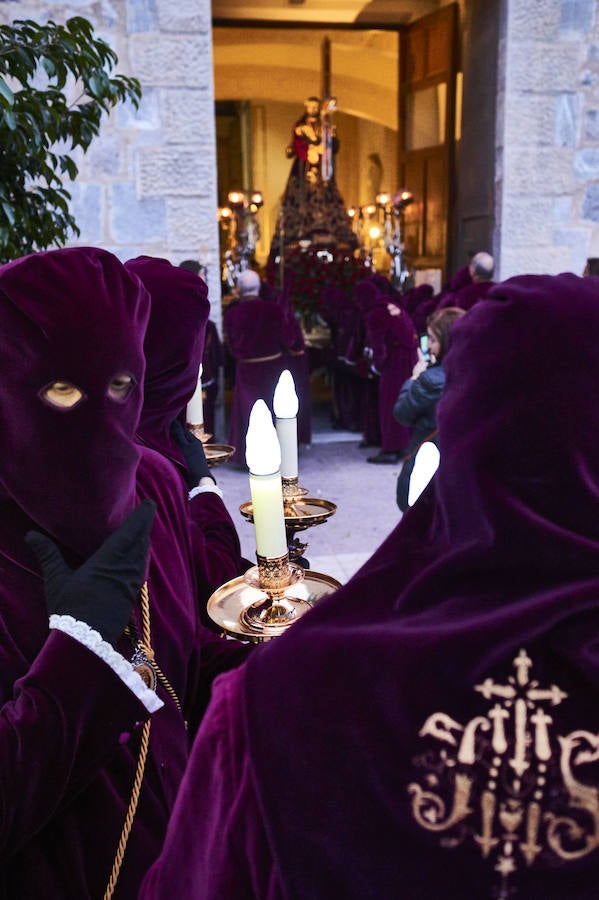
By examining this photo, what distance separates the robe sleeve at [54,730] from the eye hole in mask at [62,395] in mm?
300

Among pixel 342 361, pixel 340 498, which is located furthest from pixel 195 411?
pixel 342 361

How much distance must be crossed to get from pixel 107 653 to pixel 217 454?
1333 mm

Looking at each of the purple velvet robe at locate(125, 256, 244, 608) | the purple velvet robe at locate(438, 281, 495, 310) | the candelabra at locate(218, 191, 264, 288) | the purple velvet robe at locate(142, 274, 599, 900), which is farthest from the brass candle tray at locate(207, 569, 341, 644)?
the candelabra at locate(218, 191, 264, 288)

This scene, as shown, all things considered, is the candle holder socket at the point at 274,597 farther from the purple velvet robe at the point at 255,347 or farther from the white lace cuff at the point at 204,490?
the purple velvet robe at the point at 255,347

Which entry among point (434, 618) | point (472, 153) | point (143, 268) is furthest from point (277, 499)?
point (472, 153)

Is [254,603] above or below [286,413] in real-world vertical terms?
below

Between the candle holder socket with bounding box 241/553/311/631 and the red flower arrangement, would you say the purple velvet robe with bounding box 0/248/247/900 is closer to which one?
the candle holder socket with bounding box 241/553/311/631

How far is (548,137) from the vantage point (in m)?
6.56

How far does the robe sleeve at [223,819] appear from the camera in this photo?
0.81 meters

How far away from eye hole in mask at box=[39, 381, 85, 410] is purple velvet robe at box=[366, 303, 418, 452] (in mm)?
5499

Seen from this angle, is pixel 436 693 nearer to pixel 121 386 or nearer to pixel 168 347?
pixel 121 386

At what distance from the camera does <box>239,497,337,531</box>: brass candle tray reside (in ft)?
5.00

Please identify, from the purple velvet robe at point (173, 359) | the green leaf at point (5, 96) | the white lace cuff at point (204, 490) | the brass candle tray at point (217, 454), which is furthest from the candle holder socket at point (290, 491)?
the green leaf at point (5, 96)

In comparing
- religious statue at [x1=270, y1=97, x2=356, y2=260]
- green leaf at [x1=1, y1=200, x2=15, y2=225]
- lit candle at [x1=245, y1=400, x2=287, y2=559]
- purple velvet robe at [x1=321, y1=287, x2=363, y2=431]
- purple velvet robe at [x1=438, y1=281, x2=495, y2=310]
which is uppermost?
religious statue at [x1=270, y1=97, x2=356, y2=260]
